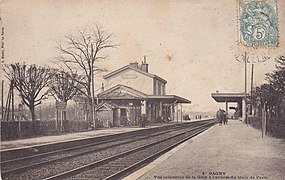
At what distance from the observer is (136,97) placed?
10.5 ft

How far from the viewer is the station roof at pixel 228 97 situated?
3068mm

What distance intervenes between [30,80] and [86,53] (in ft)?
1.45

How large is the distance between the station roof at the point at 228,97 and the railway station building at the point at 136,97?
0.61ft

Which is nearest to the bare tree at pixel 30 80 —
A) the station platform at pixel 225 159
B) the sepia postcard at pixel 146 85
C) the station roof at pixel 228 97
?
the sepia postcard at pixel 146 85

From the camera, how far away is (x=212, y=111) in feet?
10.4


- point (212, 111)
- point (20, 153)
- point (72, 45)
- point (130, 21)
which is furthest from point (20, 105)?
point (212, 111)

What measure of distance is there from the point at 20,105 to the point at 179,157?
116 centimetres

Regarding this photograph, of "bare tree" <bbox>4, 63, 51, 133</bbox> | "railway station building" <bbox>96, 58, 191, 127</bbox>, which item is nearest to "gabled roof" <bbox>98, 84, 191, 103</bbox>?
"railway station building" <bbox>96, 58, 191, 127</bbox>

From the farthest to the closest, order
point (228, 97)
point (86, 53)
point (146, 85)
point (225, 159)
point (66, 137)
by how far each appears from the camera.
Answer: point (66, 137) < point (86, 53) < point (146, 85) < point (228, 97) < point (225, 159)

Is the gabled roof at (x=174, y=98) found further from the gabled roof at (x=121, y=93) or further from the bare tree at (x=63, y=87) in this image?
the bare tree at (x=63, y=87)

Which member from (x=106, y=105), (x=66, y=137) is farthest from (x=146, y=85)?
(x=66, y=137)

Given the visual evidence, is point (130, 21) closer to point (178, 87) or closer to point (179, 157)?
point (178, 87)

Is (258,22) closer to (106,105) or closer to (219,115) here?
(219,115)

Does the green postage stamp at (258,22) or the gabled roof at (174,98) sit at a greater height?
the green postage stamp at (258,22)
